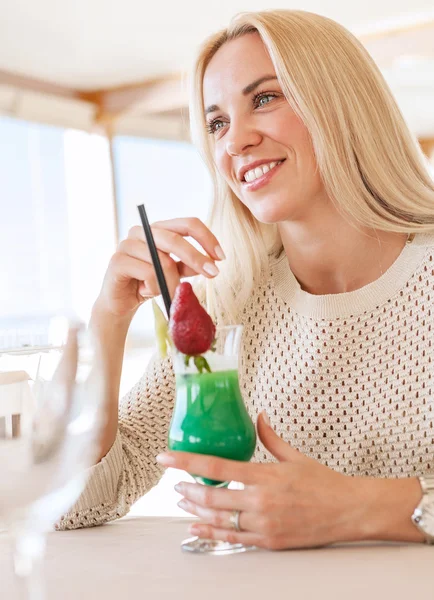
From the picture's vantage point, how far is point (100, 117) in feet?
26.2

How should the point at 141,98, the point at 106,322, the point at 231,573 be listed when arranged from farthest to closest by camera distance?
1. the point at 141,98
2. the point at 106,322
3. the point at 231,573

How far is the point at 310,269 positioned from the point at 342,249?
80mm

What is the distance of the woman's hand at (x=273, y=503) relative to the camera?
904 mm

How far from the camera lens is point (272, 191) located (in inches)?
60.8

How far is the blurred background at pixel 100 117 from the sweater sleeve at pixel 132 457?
12.9 feet

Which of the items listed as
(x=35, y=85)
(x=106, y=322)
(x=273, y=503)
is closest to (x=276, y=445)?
(x=273, y=503)

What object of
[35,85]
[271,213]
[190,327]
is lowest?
[190,327]

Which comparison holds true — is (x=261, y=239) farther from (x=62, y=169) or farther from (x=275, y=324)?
(x=62, y=169)

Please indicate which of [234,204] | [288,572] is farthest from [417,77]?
[288,572]

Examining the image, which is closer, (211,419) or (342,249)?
(211,419)

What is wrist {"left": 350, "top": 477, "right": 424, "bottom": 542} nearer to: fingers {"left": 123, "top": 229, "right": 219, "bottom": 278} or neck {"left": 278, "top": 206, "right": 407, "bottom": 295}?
fingers {"left": 123, "top": 229, "right": 219, "bottom": 278}

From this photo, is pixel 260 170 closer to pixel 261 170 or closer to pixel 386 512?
pixel 261 170

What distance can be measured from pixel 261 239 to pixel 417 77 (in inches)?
243

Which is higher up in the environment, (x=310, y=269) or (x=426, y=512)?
(x=310, y=269)
